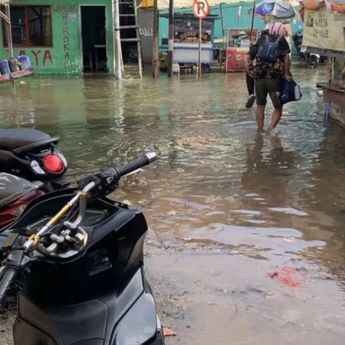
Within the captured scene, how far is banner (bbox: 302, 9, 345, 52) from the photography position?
8398 mm

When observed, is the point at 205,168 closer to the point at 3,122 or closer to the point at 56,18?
the point at 3,122

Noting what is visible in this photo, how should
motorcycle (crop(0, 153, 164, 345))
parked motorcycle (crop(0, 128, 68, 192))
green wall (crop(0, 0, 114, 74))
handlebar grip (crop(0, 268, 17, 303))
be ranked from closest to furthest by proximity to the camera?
handlebar grip (crop(0, 268, 17, 303)) → motorcycle (crop(0, 153, 164, 345)) → parked motorcycle (crop(0, 128, 68, 192)) → green wall (crop(0, 0, 114, 74))

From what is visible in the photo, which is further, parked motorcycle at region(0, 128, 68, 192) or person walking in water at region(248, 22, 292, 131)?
person walking in water at region(248, 22, 292, 131)

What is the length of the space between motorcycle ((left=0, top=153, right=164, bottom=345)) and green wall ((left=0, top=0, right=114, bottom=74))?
17.9 meters

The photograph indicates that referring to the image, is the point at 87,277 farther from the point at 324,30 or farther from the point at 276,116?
the point at 324,30

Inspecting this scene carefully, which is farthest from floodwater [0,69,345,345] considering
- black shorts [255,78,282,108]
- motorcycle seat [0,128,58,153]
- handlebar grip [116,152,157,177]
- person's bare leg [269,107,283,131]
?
handlebar grip [116,152,157,177]

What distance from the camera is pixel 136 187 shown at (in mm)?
6363

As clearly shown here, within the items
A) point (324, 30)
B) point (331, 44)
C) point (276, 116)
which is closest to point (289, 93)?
point (276, 116)

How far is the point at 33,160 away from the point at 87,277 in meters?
2.02

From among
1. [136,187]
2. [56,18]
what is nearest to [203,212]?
[136,187]

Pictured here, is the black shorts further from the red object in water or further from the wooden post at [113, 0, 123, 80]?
the wooden post at [113, 0, 123, 80]

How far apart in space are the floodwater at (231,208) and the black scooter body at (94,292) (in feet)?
4.59

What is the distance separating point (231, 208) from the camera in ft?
18.4

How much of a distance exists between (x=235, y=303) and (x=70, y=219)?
6.83ft
